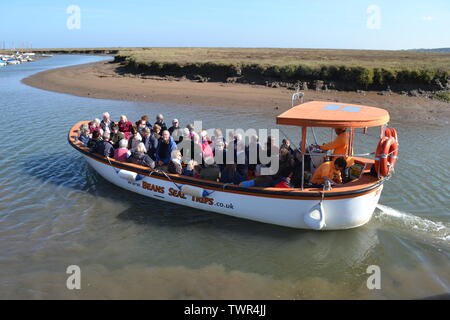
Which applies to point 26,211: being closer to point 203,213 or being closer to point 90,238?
point 90,238

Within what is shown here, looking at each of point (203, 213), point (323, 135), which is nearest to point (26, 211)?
point (203, 213)

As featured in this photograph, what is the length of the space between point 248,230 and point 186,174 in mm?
1777

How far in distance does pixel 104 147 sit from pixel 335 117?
5.51m

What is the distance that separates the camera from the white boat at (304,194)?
5.96m

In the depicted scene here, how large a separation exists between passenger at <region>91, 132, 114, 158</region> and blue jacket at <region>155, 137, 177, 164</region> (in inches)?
46.9

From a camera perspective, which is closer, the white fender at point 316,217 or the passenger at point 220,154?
the white fender at point 316,217

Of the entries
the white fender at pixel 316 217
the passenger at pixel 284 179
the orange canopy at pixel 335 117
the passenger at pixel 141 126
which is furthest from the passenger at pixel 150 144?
the white fender at pixel 316 217

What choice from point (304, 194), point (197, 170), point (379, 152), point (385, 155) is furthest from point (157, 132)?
point (385, 155)

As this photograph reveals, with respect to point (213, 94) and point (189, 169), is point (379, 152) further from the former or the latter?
point (213, 94)

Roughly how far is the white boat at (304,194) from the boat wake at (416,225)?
66 cm

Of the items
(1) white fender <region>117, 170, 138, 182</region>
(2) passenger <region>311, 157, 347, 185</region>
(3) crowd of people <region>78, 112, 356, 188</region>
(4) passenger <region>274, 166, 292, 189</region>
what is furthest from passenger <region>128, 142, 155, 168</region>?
(2) passenger <region>311, 157, 347, 185</region>
